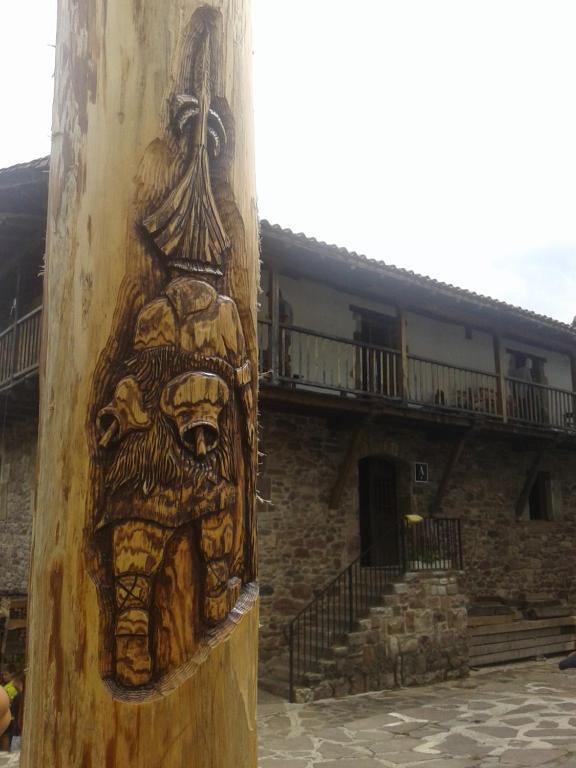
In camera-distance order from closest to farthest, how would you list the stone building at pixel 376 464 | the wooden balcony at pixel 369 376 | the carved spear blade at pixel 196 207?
the carved spear blade at pixel 196 207, the stone building at pixel 376 464, the wooden balcony at pixel 369 376

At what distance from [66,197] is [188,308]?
310 mm

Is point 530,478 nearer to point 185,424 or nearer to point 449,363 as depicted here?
point 449,363

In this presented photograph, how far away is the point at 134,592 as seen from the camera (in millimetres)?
1096

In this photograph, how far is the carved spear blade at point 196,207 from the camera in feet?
3.96

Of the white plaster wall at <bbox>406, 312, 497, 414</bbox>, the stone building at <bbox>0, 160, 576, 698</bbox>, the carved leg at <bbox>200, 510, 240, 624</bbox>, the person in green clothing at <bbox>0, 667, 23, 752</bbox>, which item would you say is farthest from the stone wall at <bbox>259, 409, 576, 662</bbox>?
the carved leg at <bbox>200, 510, 240, 624</bbox>

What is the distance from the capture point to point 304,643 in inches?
363

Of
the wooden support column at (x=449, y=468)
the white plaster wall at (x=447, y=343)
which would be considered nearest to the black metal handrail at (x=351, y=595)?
the wooden support column at (x=449, y=468)

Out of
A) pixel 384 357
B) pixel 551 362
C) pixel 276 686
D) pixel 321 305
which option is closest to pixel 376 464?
pixel 384 357

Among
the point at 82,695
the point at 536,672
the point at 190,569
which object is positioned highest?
the point at 190,569

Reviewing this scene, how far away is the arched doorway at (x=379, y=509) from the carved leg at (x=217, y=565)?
434 inches

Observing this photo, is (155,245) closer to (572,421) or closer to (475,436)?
(475,436)

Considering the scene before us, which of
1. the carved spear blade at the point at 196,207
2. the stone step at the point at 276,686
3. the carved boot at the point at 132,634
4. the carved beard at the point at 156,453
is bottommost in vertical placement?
the stone step at the point at 276,686

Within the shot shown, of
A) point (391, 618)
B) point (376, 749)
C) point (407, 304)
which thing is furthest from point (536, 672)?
point (407, 304)

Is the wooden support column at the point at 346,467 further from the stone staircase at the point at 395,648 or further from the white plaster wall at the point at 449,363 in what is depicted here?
the white plaster wall at the point at 449,363
